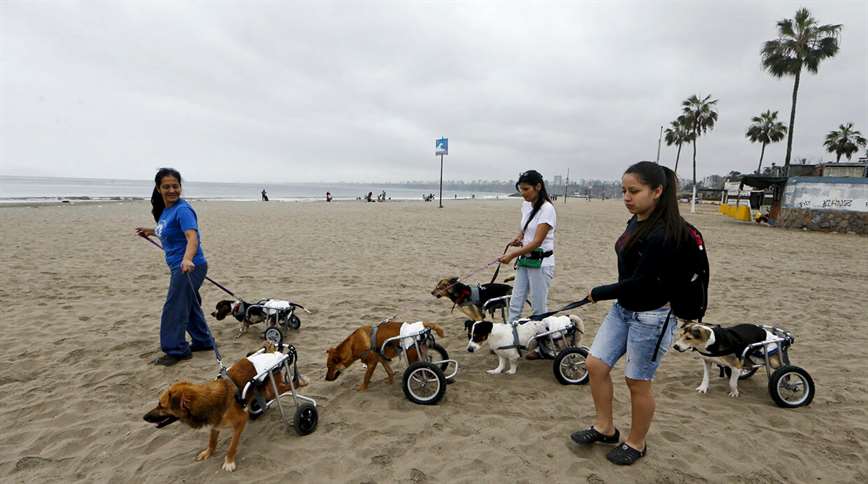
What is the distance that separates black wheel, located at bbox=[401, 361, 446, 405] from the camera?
3514 millimetres

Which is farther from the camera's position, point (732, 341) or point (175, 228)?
point (175, 228)

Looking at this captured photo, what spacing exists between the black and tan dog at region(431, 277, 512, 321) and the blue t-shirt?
291cm

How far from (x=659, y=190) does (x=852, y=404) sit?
132 inches

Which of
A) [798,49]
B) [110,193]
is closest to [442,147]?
[798,49]

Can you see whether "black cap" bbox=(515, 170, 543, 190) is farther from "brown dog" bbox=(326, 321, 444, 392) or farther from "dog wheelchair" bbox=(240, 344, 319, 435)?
"dog wheelchair" bbox=(240, 344, 319, 435)

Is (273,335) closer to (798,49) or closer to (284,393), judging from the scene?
(284,393)

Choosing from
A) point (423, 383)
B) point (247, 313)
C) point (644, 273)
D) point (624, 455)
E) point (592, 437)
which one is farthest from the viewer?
point (247, 313)

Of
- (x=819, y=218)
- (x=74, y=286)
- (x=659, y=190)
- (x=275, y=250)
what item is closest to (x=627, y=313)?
(x=659, y=190)

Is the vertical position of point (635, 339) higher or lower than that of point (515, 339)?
higher

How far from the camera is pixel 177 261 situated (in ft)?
13.4

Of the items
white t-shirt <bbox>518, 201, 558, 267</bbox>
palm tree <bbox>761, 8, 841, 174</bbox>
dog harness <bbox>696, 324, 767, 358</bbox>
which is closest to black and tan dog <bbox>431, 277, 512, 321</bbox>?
white t-shirt <bbox>518, 201, 558, 267</bbox>

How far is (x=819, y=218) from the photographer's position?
1898 centimetres

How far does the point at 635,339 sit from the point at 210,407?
8.89 ft

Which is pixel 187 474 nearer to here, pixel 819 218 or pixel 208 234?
pixel 208 234
